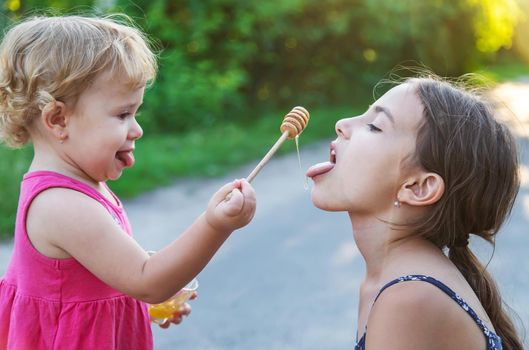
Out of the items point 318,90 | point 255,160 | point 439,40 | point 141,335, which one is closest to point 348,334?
point 141,335

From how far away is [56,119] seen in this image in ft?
6.44

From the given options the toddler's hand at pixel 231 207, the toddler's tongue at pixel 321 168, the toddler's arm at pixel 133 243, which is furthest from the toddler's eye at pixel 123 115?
the toddler's tongue at pixel 321 168

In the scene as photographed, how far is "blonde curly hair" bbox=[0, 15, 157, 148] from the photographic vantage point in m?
1.94

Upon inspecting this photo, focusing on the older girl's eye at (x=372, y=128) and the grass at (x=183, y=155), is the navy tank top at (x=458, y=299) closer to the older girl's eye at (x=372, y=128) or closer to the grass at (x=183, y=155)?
the older girl's eye at (x=372, y=128)

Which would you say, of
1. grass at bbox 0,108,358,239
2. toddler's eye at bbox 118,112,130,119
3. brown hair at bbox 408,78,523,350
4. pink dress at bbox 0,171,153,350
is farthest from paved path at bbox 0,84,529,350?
toddler's eye at bbox 118,112,130,119

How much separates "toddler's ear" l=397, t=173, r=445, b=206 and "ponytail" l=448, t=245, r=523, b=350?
23cm

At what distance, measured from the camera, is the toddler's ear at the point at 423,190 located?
1933 mm

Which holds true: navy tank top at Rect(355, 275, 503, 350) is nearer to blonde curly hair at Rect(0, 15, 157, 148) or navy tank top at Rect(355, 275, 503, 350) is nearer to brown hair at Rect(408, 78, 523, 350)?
brown hair at Rect(408, 78, 523, 350)

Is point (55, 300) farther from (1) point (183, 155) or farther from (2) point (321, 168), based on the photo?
(1) point (183, 155)

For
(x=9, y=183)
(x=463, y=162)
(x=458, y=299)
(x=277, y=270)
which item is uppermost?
(x=463, y=162)

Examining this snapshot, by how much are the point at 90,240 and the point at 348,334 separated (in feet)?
7.43

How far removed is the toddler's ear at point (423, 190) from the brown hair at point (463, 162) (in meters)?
0.02

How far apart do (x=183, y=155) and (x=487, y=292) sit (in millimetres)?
4620

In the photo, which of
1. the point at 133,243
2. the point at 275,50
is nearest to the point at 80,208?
the point at 133,243
